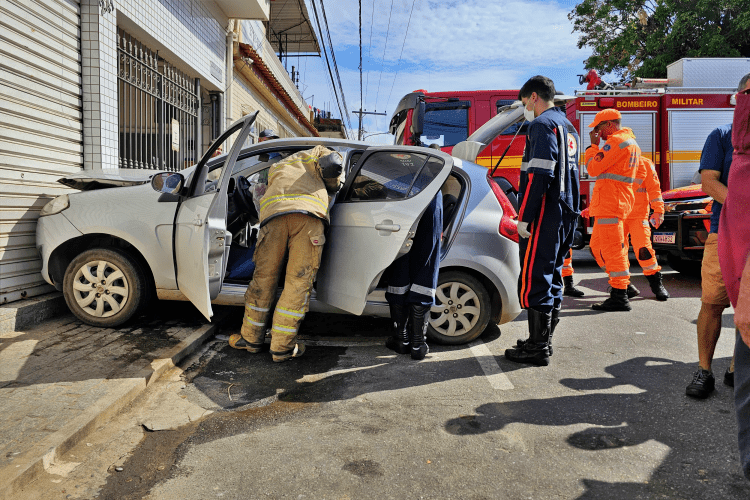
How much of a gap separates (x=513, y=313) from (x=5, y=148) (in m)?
4.53

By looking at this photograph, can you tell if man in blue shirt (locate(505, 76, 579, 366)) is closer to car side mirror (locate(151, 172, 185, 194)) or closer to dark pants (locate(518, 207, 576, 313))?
dark pants (locate(518, 207, 576, 313))

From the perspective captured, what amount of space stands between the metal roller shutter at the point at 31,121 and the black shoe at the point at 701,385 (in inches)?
208

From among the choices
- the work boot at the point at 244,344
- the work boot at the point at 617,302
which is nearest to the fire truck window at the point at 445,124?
the work boot at the point at 617,302

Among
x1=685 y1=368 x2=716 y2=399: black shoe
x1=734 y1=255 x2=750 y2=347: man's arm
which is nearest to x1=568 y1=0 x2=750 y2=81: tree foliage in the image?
x1=685 y1=368 x2=716 y2=399: black shoe

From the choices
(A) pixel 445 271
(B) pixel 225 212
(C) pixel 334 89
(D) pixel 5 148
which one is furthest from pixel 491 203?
(C) pixel 334 89

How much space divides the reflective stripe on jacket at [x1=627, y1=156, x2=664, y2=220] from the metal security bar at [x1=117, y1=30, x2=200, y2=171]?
6125mm

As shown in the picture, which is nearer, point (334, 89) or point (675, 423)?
point (675, 423)

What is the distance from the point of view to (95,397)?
10.6ft

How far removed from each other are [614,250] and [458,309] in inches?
95.1

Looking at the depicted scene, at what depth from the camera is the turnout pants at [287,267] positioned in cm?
412

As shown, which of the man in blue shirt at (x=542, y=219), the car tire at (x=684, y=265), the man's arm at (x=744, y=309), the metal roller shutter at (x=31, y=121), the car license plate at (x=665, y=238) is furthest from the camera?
the car tire at (x=684, y=265)

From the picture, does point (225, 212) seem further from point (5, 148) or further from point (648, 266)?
point (648, 266)

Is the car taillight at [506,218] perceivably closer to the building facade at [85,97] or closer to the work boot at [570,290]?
the work boot at [570,290]

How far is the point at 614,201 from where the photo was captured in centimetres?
609
